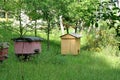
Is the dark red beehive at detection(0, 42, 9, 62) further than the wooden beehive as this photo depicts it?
No

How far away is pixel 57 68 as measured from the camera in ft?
33.2

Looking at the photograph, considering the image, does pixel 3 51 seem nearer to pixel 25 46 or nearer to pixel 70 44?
pixel 25 46

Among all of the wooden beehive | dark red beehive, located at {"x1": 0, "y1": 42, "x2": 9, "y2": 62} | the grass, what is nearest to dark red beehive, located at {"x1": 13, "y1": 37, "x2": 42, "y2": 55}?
the grass

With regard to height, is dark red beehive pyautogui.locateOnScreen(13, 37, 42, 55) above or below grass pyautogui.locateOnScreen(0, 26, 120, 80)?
above

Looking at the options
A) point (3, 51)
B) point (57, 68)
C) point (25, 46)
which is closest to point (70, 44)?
point (25, 46)

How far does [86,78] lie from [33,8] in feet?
24.8

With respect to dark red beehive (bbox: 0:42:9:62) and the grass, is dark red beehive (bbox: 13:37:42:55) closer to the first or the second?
the grass

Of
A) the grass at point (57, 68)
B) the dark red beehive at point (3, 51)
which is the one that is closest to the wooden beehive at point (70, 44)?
the grass at point (57, 68)

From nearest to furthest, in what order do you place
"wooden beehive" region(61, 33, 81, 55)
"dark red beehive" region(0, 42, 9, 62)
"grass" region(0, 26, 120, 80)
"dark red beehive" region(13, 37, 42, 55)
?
"grass" region(0, 26, 120, 80)
"dark red beehive" region(0, 42, 9, 62)
"dark red beehive" region(13, 37, 42, 55)
"wooden beehive" region(61, 33, 81, 55)

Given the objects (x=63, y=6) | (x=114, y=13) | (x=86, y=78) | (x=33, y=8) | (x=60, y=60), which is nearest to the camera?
(x=114, y=13)

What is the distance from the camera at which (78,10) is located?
58.3ft

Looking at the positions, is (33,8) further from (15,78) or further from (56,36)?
(15,78)

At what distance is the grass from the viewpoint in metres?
8.12

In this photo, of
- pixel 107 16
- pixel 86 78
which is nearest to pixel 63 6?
pixel 86 78
